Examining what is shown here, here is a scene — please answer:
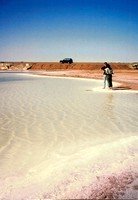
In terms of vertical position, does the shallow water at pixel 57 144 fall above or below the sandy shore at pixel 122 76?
above

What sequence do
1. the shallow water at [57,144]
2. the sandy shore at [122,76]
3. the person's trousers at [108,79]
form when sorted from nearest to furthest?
the shallow water at [57,144]
the person's trousers at [108,79]
the sandy shore at [122,76]

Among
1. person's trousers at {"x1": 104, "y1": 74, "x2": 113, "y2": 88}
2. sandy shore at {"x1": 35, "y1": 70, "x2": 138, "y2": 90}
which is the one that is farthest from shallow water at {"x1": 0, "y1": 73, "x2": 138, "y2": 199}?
sandy shore at {"x1": 35, "y1": 70, "x2": 138, "y2": 90}

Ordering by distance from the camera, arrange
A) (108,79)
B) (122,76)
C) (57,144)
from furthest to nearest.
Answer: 1. (122,76)
2. (108,79)
3. (57,144)

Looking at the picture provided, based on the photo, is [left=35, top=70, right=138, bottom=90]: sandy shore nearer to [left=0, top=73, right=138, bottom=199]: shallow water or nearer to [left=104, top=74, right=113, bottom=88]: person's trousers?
[left=104, top=74, right=113, bottom=88]: person's trousers

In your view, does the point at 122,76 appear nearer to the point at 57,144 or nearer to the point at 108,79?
the point at 108,79

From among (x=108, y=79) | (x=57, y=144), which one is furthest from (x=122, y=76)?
(x=57, y=144)

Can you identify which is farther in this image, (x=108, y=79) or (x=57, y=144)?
(x=108, y=79)

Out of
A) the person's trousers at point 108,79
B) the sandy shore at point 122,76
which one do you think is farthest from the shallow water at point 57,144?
the sandy shore at point 122,76

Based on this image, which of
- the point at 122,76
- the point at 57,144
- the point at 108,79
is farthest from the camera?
the point at 122,76

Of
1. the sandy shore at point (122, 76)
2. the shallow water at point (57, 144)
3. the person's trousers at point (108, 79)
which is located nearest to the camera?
the shallow water at point (57, 144)

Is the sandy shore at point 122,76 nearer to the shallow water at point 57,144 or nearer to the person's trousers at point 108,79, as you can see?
the person's trousers at point 108,79

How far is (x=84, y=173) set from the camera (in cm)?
529

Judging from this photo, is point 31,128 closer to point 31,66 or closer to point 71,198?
point 71,198

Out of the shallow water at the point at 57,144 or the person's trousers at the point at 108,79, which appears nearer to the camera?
the shallow water at the point at 57,144
